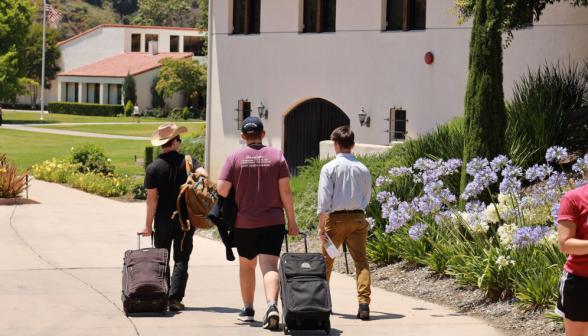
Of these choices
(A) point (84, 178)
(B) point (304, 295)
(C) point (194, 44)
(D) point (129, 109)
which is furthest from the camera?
(C) point (194, 44)

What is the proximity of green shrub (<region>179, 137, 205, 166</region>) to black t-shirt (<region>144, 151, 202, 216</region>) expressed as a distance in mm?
16992

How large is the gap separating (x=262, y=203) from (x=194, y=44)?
63089mm

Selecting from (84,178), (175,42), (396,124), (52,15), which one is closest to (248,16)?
(396,124)

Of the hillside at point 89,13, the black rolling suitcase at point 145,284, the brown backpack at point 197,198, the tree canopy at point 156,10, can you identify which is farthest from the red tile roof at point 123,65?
the black rolling suitcase at point 145,284

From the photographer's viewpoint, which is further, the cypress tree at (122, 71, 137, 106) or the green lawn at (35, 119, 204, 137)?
the cypress tree at (122, 71, 137, 106)

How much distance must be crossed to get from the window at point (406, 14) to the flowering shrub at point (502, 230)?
8000mm

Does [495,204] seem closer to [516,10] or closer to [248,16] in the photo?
[516,10]

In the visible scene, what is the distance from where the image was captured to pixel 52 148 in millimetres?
32688

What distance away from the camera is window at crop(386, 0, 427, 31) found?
15109 mm

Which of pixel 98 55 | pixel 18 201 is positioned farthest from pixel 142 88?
pixel 18 201

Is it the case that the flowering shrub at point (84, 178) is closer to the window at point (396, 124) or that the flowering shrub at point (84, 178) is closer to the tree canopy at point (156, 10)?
the window at point (396, 124)

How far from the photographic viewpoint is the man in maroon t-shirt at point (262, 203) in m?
5.62

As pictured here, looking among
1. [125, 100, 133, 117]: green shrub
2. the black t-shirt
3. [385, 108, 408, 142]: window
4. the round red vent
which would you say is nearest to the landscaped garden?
the black t-shirt

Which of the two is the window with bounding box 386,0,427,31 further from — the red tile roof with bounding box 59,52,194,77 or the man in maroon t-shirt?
the red tile roof with bounding box 59,52,194,77
